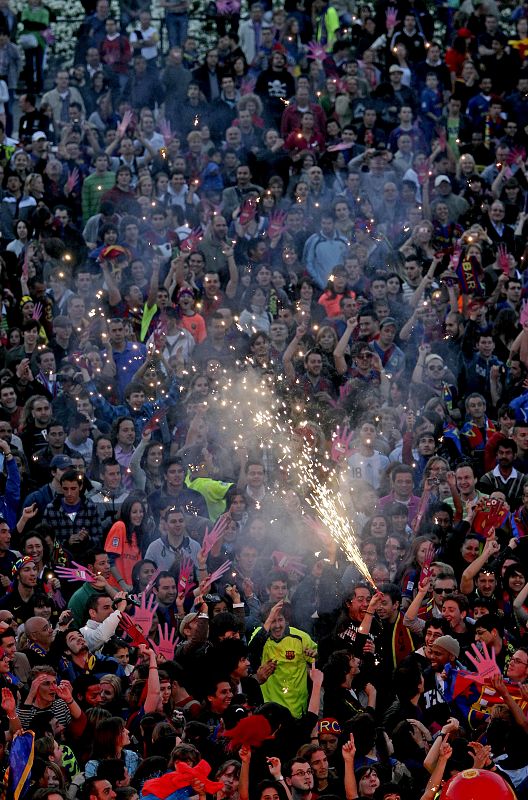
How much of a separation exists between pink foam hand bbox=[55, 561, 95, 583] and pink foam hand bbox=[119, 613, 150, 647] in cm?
77

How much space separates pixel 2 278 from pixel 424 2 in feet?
28.1

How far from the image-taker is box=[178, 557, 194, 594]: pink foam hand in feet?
46.6

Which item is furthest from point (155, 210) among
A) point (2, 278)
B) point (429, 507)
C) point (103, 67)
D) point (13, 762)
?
point (13, 762)

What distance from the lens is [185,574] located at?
47.3 feet

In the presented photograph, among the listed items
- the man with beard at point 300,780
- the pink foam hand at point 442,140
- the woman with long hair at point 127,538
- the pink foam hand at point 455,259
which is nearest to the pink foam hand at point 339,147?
the pink foam hand at point 442,140

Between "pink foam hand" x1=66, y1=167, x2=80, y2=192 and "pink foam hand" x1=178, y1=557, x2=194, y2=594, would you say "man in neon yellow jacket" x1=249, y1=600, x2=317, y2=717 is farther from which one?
"pink foam hand" x1=66, y1=167, x2=80, y2=192

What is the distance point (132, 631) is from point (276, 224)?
765cm

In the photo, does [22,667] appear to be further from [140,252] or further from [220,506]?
[140,252]

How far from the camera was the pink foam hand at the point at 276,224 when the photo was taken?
65.3 ft

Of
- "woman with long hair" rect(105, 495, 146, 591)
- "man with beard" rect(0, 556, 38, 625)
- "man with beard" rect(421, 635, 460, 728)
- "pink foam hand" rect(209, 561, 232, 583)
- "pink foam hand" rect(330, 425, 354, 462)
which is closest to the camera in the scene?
"man with beard" rect(421, 635, 460, 728)

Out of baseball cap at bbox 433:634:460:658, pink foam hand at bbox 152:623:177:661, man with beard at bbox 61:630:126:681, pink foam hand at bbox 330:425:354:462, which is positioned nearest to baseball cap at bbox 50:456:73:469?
pink foam hand at bbox 330:425:354:462

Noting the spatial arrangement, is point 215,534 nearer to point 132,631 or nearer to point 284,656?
point 284,656

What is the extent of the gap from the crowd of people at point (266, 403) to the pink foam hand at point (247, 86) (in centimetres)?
9

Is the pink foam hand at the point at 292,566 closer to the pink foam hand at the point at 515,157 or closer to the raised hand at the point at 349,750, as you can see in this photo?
the raised hand at the point at 349,750
